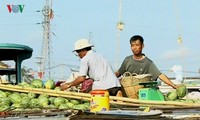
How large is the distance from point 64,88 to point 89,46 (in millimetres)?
720

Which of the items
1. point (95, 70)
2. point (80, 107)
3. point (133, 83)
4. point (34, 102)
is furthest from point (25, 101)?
point (133, 83)

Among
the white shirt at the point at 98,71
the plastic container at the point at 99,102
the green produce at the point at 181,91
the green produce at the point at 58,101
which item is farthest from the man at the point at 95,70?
the plastic container at the point at 99,102

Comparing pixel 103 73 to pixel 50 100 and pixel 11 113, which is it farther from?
pixel 11 113

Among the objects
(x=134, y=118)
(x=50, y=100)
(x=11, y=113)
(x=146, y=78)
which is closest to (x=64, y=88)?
(x=50, y=100)

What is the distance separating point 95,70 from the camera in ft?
20.8

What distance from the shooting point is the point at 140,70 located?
21.8 ft

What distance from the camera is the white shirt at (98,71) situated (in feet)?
20.5

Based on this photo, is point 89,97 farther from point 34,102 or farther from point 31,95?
point 31,95

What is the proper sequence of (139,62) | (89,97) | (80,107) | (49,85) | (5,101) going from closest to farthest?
(80,107)
(89,97)
(5,101)
(49,85)
(139,62)

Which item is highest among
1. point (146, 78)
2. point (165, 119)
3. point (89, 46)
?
point (89, 46)

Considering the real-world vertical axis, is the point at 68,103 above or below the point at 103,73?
below

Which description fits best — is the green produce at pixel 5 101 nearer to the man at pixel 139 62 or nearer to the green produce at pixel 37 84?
the green produce at pixel 37 84

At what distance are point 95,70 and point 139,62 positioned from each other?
720mm

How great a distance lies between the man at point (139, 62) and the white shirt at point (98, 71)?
0.43m
